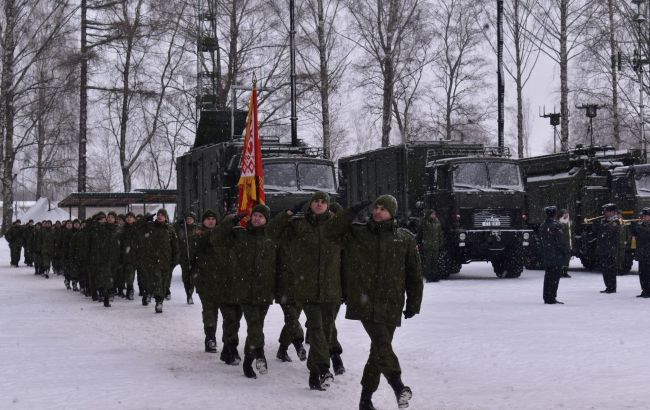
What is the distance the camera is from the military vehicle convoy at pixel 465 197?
23.1 m

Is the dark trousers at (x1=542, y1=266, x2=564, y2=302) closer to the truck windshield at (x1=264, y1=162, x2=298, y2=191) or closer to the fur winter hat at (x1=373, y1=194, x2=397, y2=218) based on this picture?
the truck windshield at (x1=264, y1=162, x2=298, y2=191)

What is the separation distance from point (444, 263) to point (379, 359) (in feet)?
53.3

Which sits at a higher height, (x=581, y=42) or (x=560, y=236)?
(x=581, y=42)

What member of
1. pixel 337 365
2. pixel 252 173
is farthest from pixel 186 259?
pixel 337 365

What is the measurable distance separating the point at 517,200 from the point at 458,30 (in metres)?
25.8

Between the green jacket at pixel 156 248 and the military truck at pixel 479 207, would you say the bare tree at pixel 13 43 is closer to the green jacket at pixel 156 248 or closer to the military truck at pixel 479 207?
the military truck at pixel 479 207

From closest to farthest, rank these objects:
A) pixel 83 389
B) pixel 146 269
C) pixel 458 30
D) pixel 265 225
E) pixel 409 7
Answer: pixel 83 389, pixel 265 225, pixel 146 269, pixel 409 7, pixel 458 30

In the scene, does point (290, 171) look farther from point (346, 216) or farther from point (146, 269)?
point (346, 216)

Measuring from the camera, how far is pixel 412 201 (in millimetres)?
24344

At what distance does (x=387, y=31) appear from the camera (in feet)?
131

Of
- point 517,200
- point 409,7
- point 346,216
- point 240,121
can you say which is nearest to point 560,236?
point 517,200

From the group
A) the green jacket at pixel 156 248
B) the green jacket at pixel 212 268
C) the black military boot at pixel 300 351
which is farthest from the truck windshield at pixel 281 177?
the black military boot at pixel 300 351

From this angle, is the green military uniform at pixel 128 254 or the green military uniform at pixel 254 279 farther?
the green military uniform at pixel 128 254

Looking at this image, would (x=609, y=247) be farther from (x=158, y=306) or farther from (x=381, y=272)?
(x=381, y=272)
